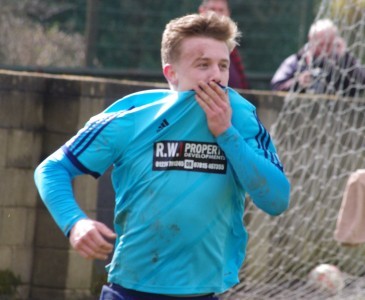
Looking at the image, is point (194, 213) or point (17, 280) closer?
point (194, 213)

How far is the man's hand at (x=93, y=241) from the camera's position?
3643mm

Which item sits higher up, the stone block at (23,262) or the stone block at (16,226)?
the stone block at (16,226)

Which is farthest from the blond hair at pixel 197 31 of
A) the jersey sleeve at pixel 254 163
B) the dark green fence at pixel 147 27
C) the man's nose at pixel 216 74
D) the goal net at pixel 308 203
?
the dark green fence at pixel 147 27

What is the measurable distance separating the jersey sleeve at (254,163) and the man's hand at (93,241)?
58cm

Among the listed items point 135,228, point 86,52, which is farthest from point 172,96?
point 86,52

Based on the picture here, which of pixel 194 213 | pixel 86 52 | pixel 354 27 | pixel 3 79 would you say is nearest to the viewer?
pixel 194 213

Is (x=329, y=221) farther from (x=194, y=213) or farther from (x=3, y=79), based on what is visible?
(x=194, y=213)

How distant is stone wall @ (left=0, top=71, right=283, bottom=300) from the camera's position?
281 inches

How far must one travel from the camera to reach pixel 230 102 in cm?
414

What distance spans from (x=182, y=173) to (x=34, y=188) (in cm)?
333

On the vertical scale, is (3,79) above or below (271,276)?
above

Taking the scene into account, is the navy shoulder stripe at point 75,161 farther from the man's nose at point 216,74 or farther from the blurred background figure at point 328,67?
the blurred background figure at point 328,67

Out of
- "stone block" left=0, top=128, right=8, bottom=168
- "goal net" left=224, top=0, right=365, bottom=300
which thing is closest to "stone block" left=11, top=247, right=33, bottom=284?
"stone block" left=0, top=128, right=8, bottom=168

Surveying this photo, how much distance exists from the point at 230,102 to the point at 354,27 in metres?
4.93
